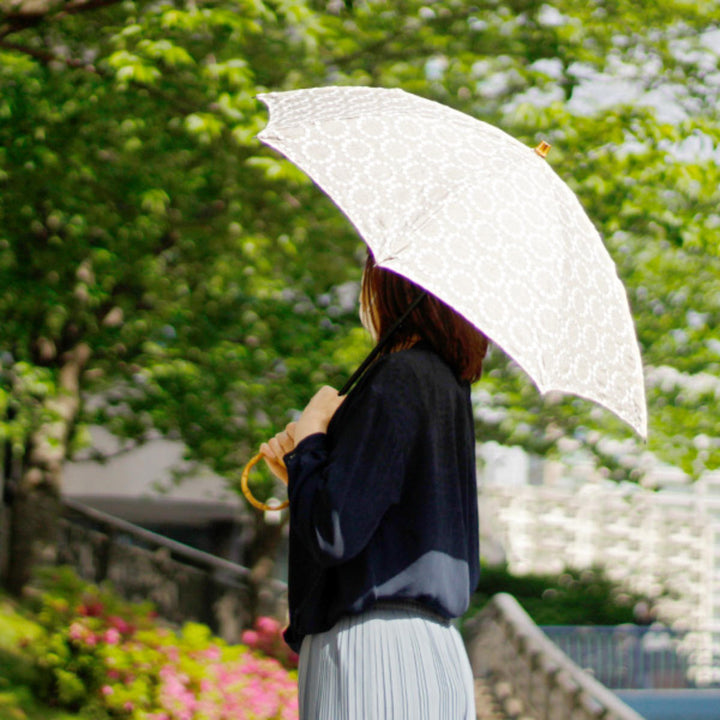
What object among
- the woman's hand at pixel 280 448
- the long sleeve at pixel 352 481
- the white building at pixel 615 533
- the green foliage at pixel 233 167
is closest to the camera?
the long sleeve at pixel 352 481

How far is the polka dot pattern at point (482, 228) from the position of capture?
210 cm

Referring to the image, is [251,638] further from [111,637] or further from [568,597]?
[568,597]

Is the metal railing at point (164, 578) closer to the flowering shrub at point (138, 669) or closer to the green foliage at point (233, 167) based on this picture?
the green foliage at point (233, 167)

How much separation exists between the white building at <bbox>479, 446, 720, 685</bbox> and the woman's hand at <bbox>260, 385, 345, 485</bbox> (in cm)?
2284

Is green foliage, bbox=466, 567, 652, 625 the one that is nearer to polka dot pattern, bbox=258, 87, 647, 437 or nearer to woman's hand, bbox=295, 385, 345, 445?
polka dot pattern, bbox=258, 87, 647, 437

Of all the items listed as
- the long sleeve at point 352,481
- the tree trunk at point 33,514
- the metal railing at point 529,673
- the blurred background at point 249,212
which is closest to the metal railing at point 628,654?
the metal railing at point 529,673

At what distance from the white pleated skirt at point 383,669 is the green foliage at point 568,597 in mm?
20827

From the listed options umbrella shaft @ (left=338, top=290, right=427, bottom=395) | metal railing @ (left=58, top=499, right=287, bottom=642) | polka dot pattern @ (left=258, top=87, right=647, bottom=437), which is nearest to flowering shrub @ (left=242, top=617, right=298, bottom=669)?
metal railing @ (left=58, top=499, right=287, bottom=642)

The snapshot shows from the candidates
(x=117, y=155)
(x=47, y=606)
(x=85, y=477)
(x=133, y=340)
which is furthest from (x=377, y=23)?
(x=85, y=477)

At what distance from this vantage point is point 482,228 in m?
2.20

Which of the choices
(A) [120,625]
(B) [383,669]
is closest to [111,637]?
(A) [120,625]

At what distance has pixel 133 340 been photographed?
10.8m

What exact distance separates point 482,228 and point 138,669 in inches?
256

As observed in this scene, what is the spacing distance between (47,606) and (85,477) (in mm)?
14975
